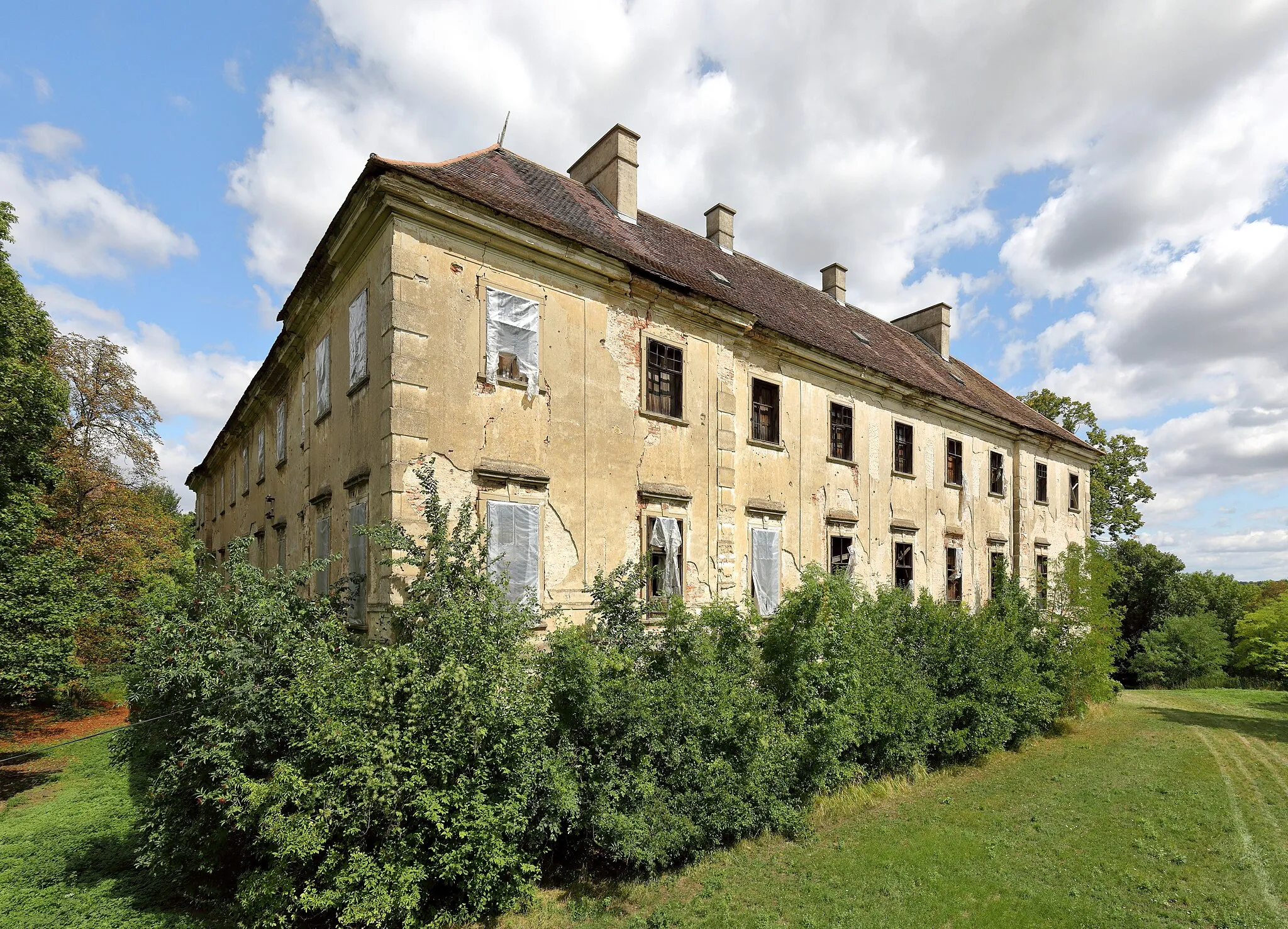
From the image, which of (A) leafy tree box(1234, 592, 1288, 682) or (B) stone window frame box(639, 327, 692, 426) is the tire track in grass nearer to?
(B) stone window frame box(639, 327, 692, 426)

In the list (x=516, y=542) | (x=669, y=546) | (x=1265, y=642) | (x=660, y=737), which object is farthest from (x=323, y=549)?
(x=1265, y=642)

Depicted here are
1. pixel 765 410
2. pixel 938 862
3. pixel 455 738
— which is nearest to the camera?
pixel 455 738

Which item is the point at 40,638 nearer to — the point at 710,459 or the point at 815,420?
the point at 710,459

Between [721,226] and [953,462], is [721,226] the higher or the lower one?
the higher one

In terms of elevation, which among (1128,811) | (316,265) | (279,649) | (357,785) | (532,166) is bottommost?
(1128,811)

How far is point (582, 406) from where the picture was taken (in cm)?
1089

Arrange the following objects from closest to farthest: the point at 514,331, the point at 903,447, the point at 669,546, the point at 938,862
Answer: the point at 938,862 < the point at 514,331 < the point at 669,546 < the point at 903,447

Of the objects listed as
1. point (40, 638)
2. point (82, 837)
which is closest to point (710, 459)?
point (82, 837)

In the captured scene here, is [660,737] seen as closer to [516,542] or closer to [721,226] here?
[516,542]

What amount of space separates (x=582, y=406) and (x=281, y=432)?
953 cm

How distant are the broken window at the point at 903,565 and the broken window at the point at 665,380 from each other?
883cm

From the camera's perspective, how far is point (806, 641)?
33.6 ft

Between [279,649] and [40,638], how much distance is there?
8799mm

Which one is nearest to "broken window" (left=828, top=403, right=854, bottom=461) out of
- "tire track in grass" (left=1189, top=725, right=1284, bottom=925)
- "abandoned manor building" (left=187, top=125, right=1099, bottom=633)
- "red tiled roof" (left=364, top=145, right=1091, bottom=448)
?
"abandoned manor building" (left=187, top=125, right=1099, bottom=633)
